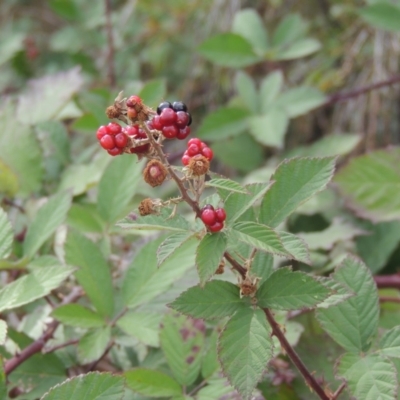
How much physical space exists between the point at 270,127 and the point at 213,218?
43.8 inches

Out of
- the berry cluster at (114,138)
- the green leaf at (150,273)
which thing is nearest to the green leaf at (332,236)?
the green leaf at (150,273)

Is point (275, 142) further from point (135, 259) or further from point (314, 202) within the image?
point (135, 259)

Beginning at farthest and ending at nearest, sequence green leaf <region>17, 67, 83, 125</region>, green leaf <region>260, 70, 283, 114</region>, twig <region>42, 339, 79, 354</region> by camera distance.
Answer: green leaf <region>260, 70, 283, 114</region>
green leaf <region>17, 67, 83, 125</region>
twig <region>42, 339, 79, 354</region>

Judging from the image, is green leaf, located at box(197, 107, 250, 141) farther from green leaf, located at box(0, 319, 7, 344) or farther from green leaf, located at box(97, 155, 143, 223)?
green leaf, located at box(0, 319, 7, 344)

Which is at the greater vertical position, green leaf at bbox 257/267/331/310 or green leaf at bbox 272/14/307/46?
green leaf at bbox 257/267/331/310

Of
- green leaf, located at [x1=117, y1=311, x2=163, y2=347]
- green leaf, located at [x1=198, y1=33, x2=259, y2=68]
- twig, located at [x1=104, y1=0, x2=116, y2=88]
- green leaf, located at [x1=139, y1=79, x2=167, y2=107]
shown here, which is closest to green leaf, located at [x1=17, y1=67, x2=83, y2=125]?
green leaf, located at [x1=139, y1=79, x2=167, y2=107]

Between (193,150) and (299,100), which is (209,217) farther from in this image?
(299,100)

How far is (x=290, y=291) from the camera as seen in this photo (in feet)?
2.20

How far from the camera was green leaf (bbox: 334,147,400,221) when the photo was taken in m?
1.36

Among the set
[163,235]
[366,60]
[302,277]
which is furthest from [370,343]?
[366,60]

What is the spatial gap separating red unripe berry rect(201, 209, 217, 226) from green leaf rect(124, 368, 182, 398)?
318mm

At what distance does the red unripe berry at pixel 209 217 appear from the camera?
638 mm

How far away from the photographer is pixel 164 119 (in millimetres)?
630

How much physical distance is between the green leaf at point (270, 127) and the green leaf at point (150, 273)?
743 mm
